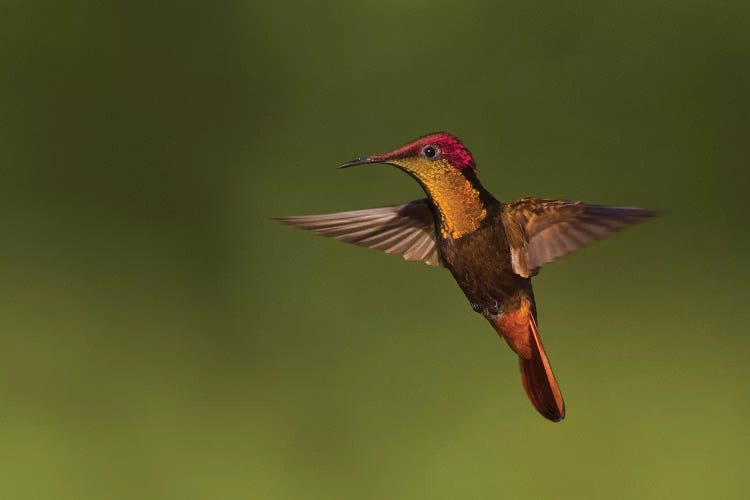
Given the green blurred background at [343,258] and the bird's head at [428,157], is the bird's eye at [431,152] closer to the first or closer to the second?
the bird's head at [428,157]

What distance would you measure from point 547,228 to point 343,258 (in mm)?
1176

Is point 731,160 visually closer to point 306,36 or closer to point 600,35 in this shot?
point 600,35

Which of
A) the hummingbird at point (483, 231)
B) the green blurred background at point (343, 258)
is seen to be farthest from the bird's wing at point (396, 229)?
the green blurred background at point (343, 258)

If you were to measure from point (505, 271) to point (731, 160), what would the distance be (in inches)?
51.7

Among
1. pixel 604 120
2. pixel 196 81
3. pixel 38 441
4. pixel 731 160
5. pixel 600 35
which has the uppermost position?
pixel 196 81

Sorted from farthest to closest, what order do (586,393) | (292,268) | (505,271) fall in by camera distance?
1. (292,268)
2. (586,393)
3. (505,271)

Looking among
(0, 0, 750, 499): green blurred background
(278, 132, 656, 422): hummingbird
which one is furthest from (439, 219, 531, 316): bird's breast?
(0, 0, 750, 499): green blurred background

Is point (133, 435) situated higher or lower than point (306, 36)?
lower

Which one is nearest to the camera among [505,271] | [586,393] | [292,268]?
[505,271]

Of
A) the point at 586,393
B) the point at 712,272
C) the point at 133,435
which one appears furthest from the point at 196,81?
the point at 712,272

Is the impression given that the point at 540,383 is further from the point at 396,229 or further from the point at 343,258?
the point at 343,258

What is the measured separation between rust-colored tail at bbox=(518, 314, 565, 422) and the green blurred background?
40.6 inches

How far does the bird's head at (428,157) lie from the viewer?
465 millimetres

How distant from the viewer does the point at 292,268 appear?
1.77m
